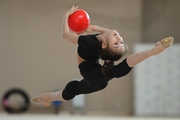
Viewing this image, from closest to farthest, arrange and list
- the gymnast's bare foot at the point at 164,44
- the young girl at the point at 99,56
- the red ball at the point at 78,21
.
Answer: the gymnast's bare foot at the point at 164,44
the young girl at the point at 99,56
the red ball at the point at 78,21

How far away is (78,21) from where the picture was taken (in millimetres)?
2490

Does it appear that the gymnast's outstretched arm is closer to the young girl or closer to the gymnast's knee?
the young girl

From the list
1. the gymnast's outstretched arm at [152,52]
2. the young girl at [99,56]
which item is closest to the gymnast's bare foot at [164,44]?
the gymnast's outstretched arm at [152,52]

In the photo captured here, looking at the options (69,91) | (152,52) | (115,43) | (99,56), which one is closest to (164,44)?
(152,52)

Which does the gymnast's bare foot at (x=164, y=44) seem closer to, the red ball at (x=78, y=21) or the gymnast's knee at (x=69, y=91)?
the red ball at (x=78, y=21)

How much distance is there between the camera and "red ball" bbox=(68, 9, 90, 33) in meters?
2.49

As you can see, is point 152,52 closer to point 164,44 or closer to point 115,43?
point 164,44

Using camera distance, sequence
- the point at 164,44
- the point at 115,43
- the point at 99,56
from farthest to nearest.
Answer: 1. the point at 99,56
2. the point at 115,43
3. the point at 164,44

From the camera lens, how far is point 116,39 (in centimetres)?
226

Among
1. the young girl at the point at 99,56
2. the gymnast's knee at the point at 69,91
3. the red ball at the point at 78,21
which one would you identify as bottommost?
the gymnast's knee at the point at 69,91

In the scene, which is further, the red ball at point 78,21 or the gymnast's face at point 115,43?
the red ball at point 78,21

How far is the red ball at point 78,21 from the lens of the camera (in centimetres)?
249

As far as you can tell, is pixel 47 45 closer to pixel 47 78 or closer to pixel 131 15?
pixel 47 78

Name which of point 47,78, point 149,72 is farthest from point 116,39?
point 47,78
